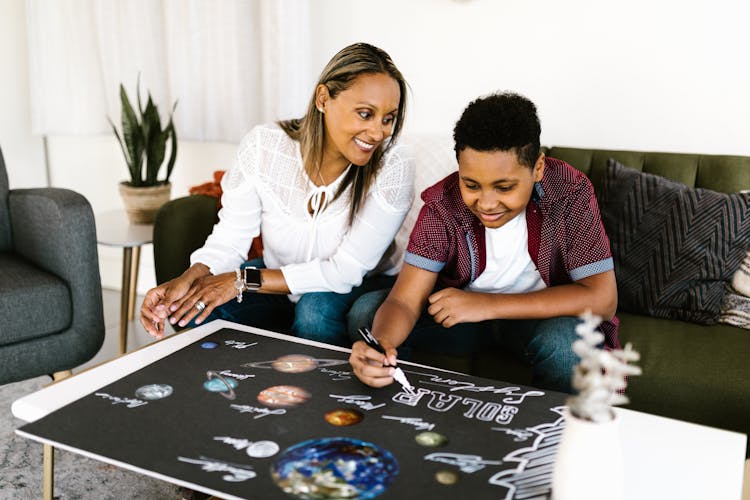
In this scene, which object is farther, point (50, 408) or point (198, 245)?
point (198, 245)

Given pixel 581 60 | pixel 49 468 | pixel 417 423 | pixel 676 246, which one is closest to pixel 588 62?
pixel 581 60

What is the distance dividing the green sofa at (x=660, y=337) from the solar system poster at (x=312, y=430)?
48 centimetres

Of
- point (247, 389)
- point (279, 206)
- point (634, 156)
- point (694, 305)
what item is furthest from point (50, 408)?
point (634, 156)

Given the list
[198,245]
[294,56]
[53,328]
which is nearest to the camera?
[53,328]

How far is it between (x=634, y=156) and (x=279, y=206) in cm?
104

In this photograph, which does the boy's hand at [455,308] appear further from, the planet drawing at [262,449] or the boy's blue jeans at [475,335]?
the planet drawing at [262,449]

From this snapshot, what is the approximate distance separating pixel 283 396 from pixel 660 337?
3.20 feet

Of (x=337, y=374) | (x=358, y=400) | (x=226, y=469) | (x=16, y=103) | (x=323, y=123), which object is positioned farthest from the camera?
(x=16, y=103)

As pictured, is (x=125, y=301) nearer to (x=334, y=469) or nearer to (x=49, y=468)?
(x=49, y=468)

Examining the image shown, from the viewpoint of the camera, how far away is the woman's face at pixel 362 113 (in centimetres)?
157

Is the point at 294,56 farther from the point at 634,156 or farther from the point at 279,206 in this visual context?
the point at 634,156

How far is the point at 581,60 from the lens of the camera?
2178 millimetres

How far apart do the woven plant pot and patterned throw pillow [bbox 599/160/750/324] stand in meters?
1.63

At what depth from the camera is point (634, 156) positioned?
6.52ft
